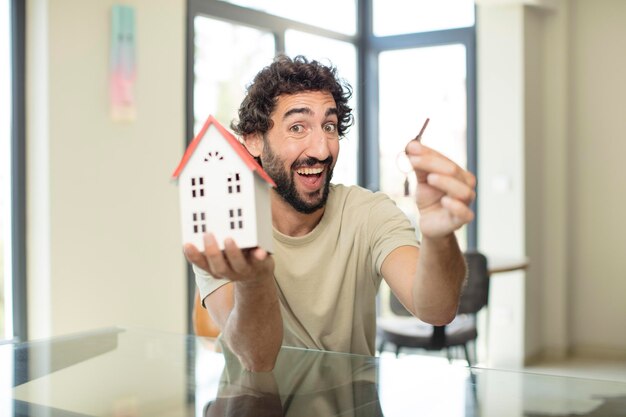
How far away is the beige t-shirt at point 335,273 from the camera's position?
A: 189cm

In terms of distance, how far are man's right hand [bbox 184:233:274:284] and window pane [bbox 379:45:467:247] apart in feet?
14.6

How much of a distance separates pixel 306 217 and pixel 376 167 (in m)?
4.29

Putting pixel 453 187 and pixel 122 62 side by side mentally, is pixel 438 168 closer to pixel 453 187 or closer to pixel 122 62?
pixel 453 187

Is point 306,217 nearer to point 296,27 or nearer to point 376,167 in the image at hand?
point 296,27

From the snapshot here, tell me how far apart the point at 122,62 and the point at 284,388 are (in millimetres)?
2738

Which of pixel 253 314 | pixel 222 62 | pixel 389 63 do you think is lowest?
pixel 253 314

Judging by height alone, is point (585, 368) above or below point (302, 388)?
below

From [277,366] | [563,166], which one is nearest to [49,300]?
[277,366]

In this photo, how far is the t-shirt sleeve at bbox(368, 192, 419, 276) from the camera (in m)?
1.83

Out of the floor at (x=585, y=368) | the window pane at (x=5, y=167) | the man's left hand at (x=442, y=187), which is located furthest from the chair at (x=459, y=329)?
the man's left hand at (x=442, y=187)

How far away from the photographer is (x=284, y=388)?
4.60 feet

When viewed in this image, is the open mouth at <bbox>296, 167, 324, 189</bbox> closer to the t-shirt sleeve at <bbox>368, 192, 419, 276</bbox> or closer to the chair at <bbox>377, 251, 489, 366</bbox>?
the t-shirt sleeve at <bbox>368, 192, 419, 276</bbox>

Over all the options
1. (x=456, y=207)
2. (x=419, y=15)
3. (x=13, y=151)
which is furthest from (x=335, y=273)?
(x=419, y=15)

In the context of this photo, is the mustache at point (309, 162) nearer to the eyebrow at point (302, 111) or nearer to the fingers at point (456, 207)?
the eyebrow at point (302, 111)
